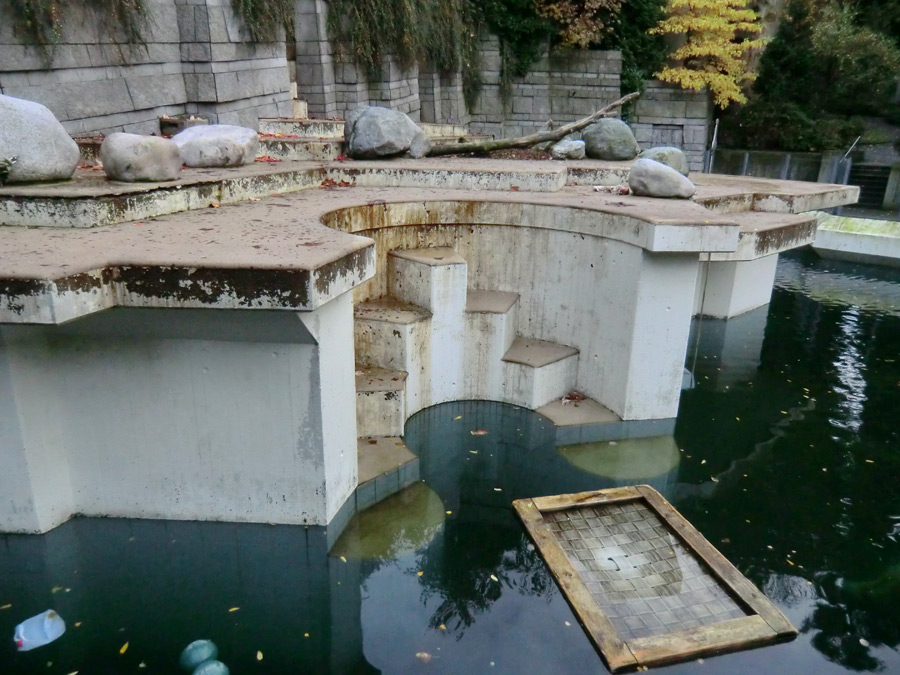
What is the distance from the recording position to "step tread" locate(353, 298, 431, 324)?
5895 mm

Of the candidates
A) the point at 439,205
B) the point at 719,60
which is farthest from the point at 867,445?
the point at 719,60

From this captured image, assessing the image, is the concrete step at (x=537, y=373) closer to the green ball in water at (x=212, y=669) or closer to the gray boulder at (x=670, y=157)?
the gray boulder at (x=670, y=157)

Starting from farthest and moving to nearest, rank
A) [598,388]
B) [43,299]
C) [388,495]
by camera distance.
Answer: [598,388], [388,495], [43,299]

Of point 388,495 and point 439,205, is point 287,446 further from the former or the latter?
point 439,205

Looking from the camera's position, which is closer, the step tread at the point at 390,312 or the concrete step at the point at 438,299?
the step tread at the point at 390,312

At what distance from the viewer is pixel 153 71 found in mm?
8578

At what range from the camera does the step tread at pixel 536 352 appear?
6375 millimetres

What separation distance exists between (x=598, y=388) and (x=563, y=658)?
3171mm

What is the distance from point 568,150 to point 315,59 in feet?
16.1

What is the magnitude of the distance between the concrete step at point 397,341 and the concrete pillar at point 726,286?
4.47 meters

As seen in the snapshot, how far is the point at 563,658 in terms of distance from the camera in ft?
11.9

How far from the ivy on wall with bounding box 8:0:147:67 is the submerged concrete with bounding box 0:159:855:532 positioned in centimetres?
242

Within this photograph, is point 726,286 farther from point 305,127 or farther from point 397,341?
point 305,127

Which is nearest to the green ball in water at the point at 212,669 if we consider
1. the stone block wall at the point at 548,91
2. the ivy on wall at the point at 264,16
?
the ivy on wall at the point at 264,16
